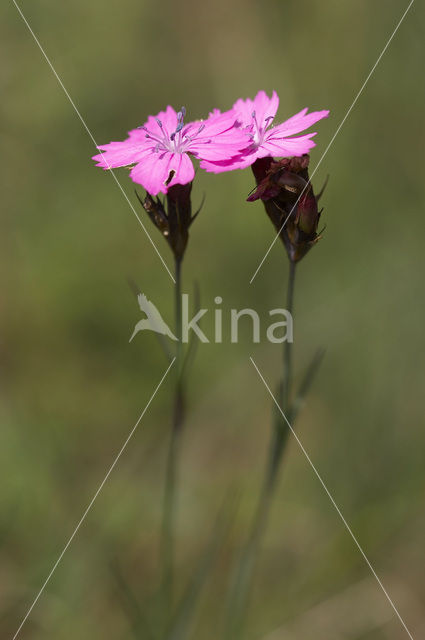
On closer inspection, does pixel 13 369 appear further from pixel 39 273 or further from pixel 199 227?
pixel 199 227

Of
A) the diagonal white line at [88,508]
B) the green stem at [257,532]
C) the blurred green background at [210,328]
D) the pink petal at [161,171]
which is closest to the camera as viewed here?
the pink petal at [161,171]

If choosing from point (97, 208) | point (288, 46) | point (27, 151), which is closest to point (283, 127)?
point (97, 208)

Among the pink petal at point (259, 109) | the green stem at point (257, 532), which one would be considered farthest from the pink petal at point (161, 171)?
the green stem at point (257, 532)

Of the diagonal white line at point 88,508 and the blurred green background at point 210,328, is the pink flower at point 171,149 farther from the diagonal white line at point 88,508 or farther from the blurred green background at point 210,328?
the blurred green background at point 210,328

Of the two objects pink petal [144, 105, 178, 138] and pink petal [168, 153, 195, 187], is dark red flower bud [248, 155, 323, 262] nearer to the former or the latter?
pink petal [168, 153, 195, 187]

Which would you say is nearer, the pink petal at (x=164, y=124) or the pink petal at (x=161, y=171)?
the pink petal at (x=161, y=171)

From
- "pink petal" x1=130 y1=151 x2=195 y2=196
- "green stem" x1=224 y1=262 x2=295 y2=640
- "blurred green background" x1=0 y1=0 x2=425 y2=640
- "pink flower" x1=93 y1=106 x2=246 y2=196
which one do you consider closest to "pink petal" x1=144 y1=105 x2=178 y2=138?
A: "pink flower" x1=93 y1=106 x2=246 y2=196
